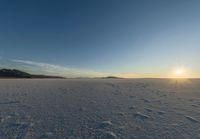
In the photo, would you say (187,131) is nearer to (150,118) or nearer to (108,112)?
(150,118)

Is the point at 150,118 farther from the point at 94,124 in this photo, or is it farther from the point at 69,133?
the point at 69,133

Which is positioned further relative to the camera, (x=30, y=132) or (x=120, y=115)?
(x=120, y=115)

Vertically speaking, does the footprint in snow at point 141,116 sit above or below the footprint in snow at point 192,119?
below

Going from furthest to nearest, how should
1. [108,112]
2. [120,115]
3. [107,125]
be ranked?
[108,112] < [120,115] < [107,125]

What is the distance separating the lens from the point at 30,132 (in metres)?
2.38

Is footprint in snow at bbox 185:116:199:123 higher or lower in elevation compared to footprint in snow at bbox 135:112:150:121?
higher

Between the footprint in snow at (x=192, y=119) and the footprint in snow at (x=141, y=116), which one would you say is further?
the footprint in snow at (x=141, y=116)

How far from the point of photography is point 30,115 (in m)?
3.28

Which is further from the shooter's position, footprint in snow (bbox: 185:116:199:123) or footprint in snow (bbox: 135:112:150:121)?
footprint in snow (bbox: 135:112:150:121)

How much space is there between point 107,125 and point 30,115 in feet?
6.89

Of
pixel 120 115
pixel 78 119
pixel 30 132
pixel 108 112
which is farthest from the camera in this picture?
pixel 108 112

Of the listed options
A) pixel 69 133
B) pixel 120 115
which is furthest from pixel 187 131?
pixel 69 133

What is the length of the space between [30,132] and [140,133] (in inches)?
84.9

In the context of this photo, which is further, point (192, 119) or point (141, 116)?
point (141, 116)
